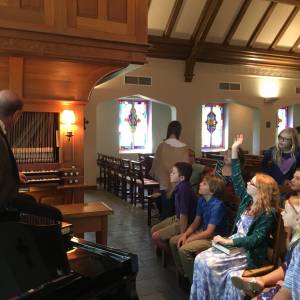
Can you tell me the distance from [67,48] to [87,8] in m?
0.42

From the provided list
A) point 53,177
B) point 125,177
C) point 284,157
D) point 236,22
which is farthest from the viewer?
point 236,22

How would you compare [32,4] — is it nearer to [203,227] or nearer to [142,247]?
[203,227]

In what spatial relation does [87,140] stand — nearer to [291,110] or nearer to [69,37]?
[69,37]

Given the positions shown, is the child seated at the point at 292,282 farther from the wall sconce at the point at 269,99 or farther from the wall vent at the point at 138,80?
the wall sconce at the point at 269,99

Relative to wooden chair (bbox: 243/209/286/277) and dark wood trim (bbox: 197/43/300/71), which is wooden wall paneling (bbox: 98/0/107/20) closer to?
wooden chair (bbox: 243/209/286/277)

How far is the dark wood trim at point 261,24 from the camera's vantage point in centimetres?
963

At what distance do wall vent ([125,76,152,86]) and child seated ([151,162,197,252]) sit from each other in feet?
20.8

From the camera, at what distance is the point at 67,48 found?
344 cm

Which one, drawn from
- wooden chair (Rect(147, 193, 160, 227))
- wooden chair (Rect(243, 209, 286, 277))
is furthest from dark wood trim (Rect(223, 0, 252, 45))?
wooden chair (Rect(243, 209, 286, 277))

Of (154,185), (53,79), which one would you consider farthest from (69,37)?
(154,185)

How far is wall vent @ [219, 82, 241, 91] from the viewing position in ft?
35.9

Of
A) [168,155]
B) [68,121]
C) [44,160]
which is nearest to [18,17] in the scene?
[68,121]

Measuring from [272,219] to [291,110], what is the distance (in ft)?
41.7

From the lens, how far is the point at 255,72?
37.0 feet
